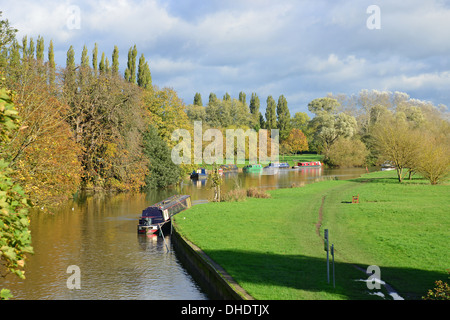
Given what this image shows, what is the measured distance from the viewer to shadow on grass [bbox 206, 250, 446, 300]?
14273mm

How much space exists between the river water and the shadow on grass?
Result: 7.87 feet

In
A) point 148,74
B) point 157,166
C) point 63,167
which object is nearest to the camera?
point 63,167

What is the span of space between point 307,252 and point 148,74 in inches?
2854

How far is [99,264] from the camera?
74.6 feet

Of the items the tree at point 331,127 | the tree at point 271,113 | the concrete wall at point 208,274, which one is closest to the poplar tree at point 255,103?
the tree at point 271,113

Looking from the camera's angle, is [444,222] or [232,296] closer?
[232,296]

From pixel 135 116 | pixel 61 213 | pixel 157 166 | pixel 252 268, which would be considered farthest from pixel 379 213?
pixel 157 166

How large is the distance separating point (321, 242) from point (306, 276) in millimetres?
6711

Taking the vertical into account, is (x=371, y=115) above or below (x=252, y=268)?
above

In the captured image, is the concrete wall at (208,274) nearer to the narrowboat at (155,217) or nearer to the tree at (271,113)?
the narrowboat at (155,217)

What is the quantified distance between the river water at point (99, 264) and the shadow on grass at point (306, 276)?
2400 millimetres

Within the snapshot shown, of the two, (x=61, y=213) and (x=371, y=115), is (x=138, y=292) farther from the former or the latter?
(x=371, y=115)

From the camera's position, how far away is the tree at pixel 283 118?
146375mm

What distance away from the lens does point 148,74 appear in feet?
283
